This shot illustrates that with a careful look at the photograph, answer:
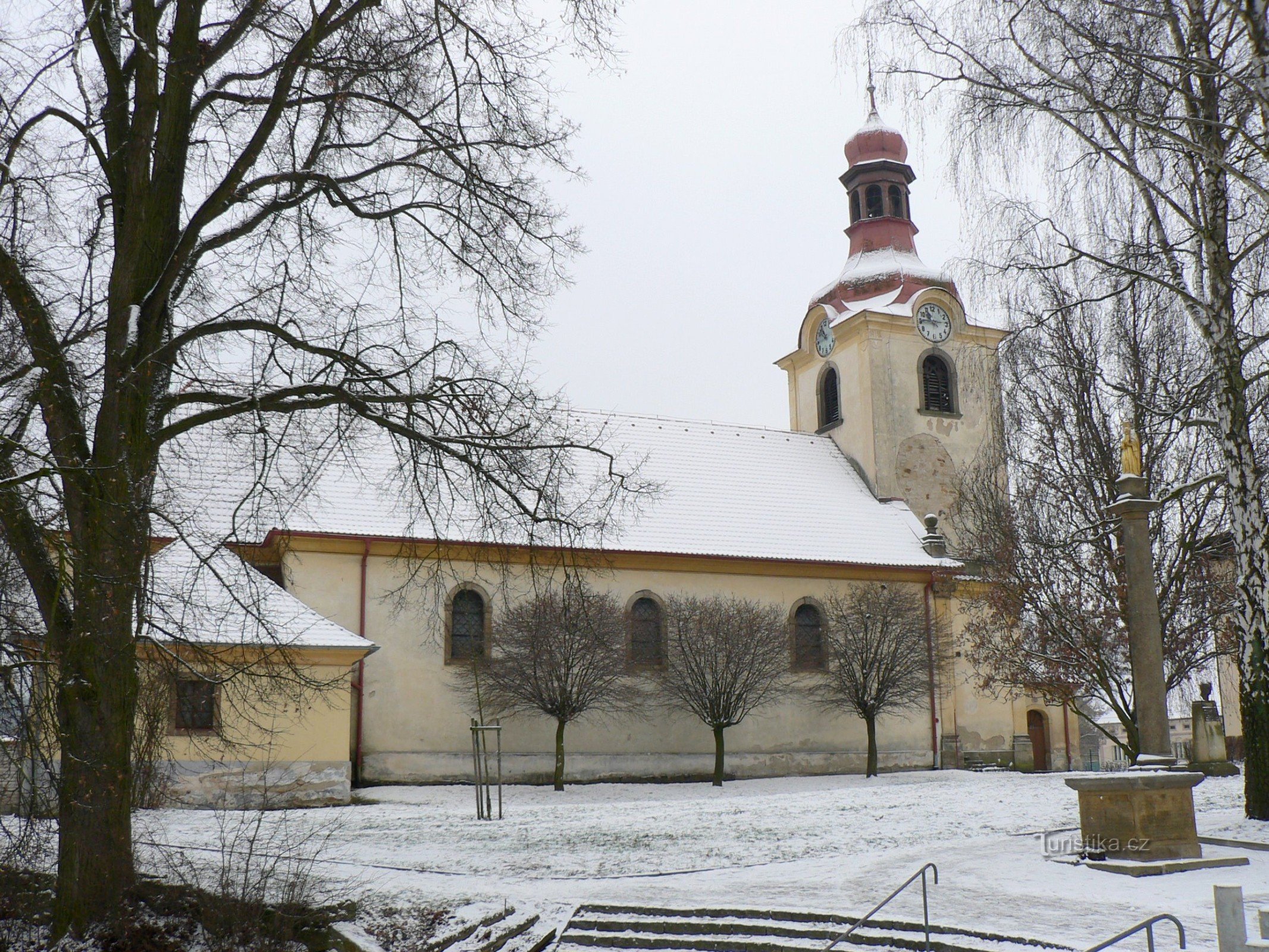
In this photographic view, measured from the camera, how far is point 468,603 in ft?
91.5

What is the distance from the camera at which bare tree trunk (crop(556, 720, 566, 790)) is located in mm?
25922

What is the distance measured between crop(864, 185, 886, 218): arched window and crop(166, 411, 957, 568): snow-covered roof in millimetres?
7590

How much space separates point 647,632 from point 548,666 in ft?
14.1

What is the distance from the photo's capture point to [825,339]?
126 ft

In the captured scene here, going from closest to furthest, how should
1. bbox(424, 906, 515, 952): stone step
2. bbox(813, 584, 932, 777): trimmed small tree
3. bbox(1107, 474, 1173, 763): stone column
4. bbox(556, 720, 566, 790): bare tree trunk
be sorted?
bbox(424, 906, 515, 952): stone step, bbox(1107, 474, 1173, 763): stone column, bbox(556, 720, 566, 790): bare tree trunk, bbox(813, 584, 932, 777): trimmed small tree

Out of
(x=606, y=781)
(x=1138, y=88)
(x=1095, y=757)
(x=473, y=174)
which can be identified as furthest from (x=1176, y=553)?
(x=1095, y=757)

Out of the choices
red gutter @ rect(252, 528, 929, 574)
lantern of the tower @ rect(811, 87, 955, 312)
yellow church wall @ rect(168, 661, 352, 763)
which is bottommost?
yellow church wall @ rect(168, 661, 352, 763)

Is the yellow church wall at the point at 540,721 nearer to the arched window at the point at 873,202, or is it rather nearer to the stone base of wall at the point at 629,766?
the stone base of wall at the point at 629,766

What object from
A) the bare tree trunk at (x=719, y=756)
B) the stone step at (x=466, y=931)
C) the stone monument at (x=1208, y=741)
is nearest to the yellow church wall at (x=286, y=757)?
the bare tree trunk at (x=719, y=756)

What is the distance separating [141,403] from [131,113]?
296cm

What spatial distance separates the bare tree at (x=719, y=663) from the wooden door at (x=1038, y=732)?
9577 mm

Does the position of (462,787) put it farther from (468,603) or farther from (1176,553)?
(1176,553)

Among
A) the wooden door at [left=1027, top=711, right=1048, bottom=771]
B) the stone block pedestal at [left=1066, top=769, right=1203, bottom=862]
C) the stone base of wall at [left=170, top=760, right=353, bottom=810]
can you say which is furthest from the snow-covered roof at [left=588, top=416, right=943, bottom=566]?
the stone block pedestal at [left=1066, top=769, right=1203, bottom=862]

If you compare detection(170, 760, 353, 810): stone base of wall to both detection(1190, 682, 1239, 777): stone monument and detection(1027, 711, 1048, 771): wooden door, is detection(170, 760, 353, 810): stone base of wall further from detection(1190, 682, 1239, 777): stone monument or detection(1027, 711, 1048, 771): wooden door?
detection(1027, 711, 1048, 771): wooden door
